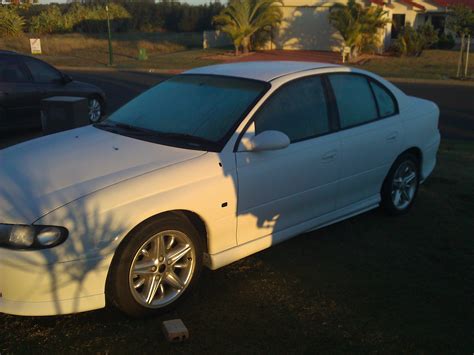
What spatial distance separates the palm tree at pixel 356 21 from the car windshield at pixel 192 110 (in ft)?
80.3

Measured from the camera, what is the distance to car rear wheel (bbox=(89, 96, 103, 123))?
11047mm

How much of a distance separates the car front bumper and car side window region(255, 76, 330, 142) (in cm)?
166

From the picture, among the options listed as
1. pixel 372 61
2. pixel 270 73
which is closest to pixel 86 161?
pixel 270 73

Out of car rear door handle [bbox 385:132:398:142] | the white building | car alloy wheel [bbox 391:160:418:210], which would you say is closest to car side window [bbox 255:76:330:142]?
car rear door handle [bbox 385:132:398:142]

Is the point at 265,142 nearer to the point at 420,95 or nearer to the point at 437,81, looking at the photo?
the point at 420,95

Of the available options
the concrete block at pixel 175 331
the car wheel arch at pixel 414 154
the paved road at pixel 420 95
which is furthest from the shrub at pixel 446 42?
the concrete block at pixel 175 331

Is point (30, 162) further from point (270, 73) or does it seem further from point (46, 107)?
point (46, 107)

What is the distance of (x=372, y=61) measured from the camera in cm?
2748

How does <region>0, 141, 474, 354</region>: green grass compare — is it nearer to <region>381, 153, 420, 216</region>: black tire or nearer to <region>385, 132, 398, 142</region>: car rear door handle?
<region>381, 153, 420, 216</region>: black tire

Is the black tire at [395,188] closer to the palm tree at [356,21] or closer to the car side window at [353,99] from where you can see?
the car side window at [353,99]

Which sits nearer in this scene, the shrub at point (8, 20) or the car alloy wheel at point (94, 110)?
the shrub at point (8, 20)

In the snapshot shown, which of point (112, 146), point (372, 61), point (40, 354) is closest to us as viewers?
point (40, 354)

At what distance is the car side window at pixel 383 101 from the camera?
5.35 meters

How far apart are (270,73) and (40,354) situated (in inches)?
111
